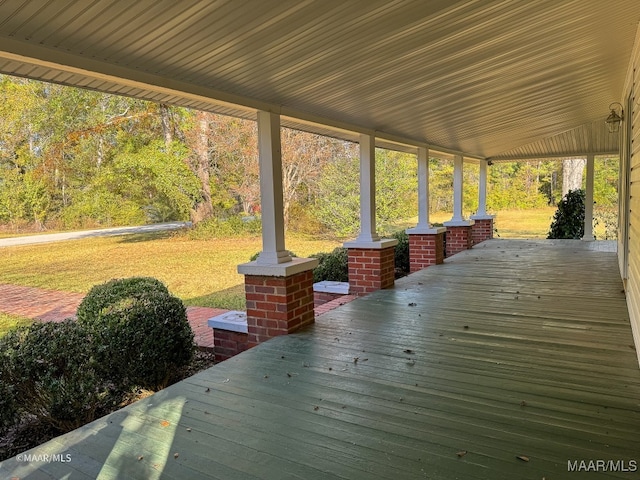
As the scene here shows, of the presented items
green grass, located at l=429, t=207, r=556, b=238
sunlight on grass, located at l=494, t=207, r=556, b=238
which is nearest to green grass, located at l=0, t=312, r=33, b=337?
green grass, located at l=429, t=207, r=556, b=238

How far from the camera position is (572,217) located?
37.0 ft

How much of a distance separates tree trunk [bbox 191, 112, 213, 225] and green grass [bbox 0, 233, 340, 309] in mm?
1220

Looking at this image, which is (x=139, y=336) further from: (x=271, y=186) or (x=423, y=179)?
(x=423, y=179)

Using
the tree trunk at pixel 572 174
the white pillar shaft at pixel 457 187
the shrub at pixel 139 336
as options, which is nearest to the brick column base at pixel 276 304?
the shrub at pixel 139 336

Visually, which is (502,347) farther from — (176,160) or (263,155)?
(176,160)

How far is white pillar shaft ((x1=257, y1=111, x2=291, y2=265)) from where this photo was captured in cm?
387

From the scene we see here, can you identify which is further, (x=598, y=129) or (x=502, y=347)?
(x=598, y=129)

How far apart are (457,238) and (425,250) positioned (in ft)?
7.00

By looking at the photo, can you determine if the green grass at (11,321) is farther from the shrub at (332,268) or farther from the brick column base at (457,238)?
the brick column base at (457,238)

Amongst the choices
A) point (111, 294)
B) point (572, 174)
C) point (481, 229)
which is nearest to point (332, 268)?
point (111, 294)

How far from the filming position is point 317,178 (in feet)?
48.7

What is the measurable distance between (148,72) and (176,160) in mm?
12257

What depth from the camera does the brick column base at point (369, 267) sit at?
5.62 m

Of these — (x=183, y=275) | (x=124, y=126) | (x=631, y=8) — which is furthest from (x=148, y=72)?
(x=124, y=126)
